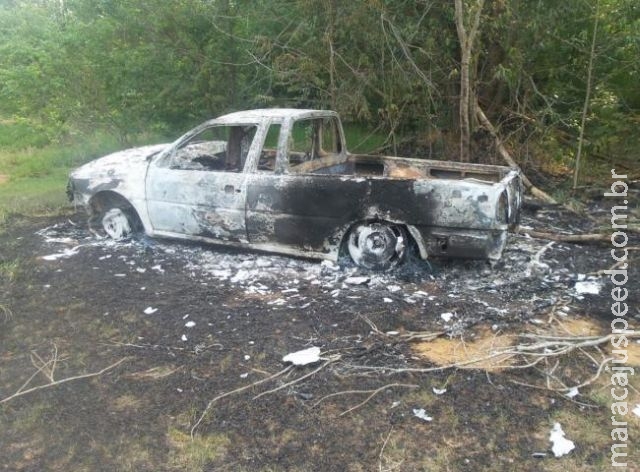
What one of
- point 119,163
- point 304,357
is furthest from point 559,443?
point 119,163

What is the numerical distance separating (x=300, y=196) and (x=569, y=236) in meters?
2.98

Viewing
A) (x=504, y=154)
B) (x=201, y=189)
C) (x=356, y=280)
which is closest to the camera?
(x=356, y=280)

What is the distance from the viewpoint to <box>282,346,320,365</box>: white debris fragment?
3953 mm

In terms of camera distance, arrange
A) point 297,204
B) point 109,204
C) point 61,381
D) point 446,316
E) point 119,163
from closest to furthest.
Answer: point 61,381 < point 446,316 < point 297,204 < point 119,163 < point 109,204

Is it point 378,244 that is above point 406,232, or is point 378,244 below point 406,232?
below

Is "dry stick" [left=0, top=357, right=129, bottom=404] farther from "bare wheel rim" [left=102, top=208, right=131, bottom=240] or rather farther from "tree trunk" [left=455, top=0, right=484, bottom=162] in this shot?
"tree trunk" [left=455, top=0, right=484, bottom=162]

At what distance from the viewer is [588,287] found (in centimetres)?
507

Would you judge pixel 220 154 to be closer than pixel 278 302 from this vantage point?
No

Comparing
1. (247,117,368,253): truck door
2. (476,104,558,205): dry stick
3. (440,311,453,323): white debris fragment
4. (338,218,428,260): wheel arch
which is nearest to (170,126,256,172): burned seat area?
(247,117,368,253): truck door

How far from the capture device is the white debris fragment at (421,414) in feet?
10.9

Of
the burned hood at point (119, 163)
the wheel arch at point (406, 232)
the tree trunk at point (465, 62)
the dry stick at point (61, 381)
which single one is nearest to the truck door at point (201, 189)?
the burned hood at point (119, 163)

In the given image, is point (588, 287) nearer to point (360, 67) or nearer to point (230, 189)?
point (230, 189)

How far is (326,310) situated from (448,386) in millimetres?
1415

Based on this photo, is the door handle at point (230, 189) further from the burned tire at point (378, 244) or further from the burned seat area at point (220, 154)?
the burned tire at point (378, 244)
